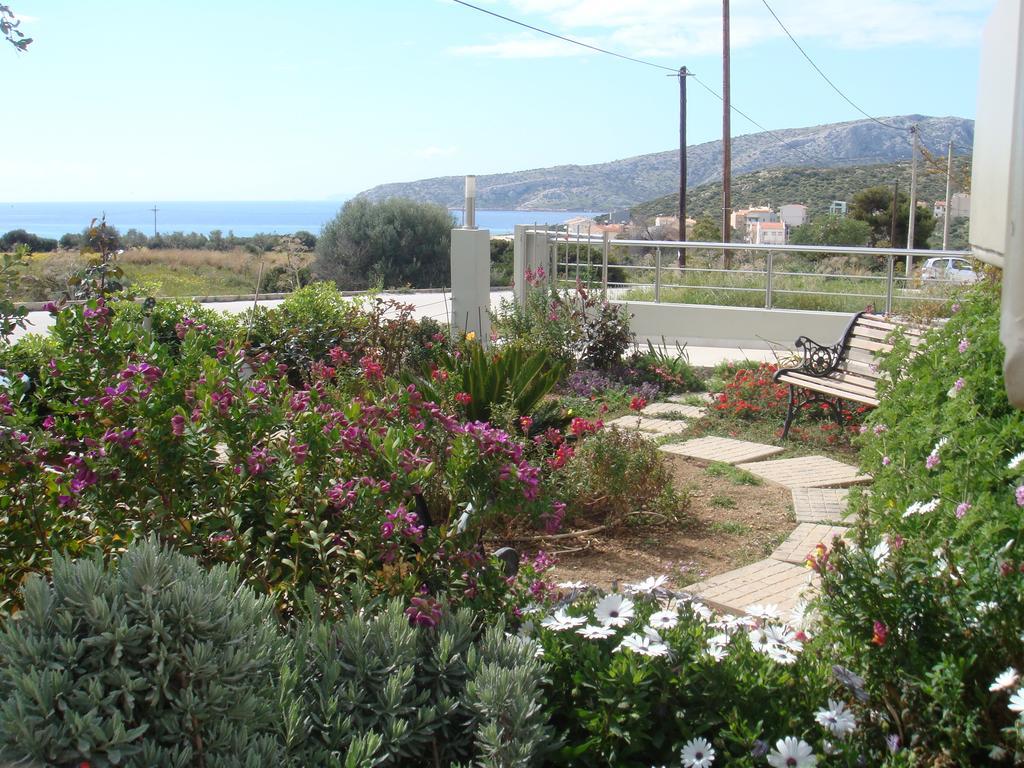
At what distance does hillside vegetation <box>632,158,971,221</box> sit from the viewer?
54.5m

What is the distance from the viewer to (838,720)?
6.41 feet

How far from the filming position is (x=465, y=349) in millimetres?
7461

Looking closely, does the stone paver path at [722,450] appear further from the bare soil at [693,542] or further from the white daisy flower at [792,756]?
the white daisy flower at [792,756]

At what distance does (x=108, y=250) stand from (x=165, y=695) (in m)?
3.04

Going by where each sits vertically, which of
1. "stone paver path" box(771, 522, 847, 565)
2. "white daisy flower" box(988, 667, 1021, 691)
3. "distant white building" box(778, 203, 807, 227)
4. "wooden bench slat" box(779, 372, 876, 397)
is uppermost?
"distant white building" box(778, 203, 807, 227)

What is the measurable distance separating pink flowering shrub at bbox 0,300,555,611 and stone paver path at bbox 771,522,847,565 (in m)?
1.74

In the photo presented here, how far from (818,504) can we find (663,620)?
300cm

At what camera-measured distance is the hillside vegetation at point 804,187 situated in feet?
179

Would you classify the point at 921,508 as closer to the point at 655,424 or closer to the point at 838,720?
the point at 838,720

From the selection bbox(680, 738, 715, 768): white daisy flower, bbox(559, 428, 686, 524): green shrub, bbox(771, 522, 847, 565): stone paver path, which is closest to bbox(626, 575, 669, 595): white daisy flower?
bbox(680, 738, 715, 768): white daisy flower

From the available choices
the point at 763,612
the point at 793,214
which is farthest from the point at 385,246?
the point at 763,612

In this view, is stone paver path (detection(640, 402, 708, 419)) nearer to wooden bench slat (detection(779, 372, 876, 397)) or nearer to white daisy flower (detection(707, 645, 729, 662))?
wooden bench slat (detection(779, 372, 876, 397))

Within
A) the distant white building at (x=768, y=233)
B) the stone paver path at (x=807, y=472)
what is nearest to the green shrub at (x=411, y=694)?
the stone paver path at (x=807, y=472)

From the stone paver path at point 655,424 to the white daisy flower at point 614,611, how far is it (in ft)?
14.0
